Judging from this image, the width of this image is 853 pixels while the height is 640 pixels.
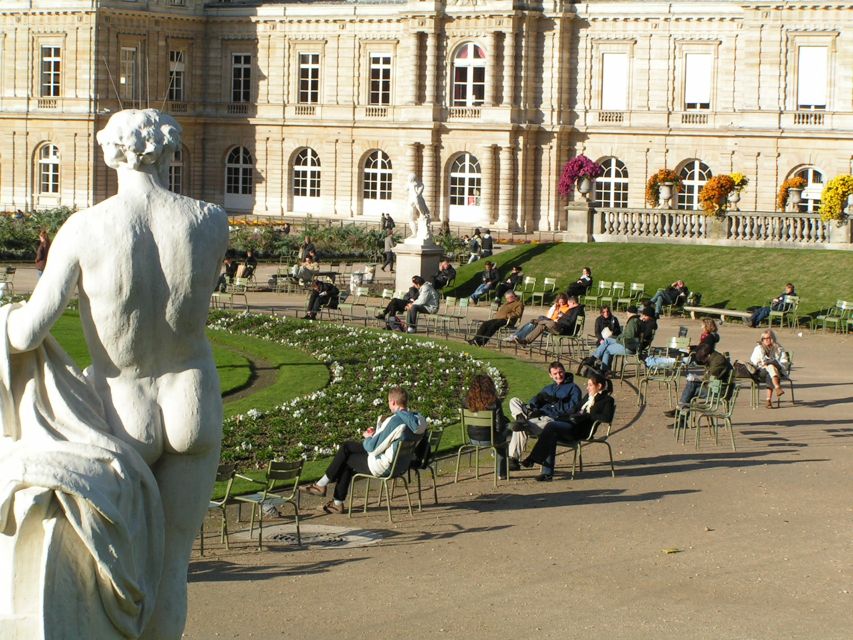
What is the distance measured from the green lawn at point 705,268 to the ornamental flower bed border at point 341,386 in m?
10.3

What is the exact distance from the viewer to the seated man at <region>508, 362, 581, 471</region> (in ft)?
60.2

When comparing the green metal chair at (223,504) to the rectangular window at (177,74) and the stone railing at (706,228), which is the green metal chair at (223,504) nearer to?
the stone railing at (706,228)

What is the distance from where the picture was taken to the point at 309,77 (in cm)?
6038

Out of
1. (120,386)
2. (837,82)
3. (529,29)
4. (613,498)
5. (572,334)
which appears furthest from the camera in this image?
(529,29)

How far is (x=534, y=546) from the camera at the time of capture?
47.8 ft

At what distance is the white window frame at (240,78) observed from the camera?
202ft

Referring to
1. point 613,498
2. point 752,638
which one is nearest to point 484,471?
point 613,498

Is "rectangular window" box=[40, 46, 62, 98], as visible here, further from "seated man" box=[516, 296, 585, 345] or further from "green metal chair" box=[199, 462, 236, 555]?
"green metal chair" box=[199, 462, 236, 555]

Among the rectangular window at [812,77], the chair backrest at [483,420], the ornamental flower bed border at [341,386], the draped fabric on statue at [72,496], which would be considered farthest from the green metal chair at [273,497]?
the rectangular window at [812,77]

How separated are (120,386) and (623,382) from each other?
62.6 feet

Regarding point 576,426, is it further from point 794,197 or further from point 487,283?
point 794,197

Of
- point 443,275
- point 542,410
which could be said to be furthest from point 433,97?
point 542,410

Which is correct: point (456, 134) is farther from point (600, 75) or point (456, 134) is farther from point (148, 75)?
point (148, 75)

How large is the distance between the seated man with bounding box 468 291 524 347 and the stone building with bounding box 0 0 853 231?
23222mm
